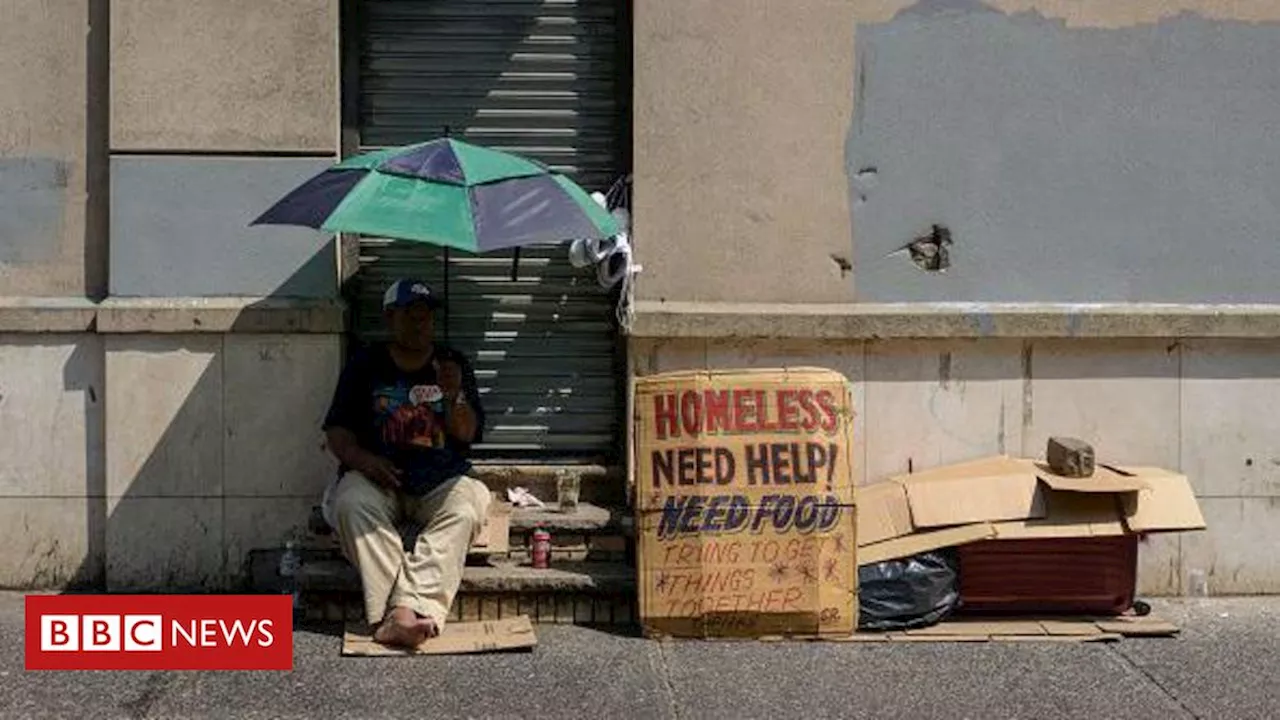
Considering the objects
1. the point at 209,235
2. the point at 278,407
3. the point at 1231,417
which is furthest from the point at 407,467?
the point at 1231,417

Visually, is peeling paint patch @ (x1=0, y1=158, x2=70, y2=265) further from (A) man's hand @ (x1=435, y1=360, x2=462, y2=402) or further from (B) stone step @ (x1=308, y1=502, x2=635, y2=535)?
(A) man's hand @ (x1=435, y1=360, x2=462, y2=402)

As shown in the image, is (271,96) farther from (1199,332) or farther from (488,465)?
(1199,332)

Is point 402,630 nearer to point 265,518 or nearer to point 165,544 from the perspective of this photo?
point 265,518

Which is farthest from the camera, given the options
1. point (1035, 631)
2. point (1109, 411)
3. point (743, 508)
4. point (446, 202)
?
point (1109, 411)

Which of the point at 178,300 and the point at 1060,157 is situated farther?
the point at 1060,157

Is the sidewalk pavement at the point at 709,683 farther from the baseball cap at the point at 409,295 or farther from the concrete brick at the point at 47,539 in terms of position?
the baseball cap at the point at 409,295

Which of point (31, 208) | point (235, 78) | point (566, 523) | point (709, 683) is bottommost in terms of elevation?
point (709, 683)

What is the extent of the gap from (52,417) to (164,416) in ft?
1.74

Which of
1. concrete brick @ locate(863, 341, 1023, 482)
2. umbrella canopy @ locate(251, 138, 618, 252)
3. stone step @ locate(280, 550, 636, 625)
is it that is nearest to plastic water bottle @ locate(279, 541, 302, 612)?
stone step @ locate(280, 550, 636, 625)

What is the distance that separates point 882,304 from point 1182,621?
1.89m

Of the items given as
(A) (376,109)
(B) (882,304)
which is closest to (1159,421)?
(B) (882,304)

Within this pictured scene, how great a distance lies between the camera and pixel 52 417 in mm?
6855

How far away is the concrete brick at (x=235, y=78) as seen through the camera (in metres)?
6.76

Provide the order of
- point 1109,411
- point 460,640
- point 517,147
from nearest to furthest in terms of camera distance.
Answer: point 460,640 < point 1109,411 < point 517,147
